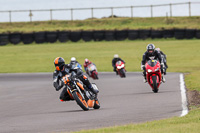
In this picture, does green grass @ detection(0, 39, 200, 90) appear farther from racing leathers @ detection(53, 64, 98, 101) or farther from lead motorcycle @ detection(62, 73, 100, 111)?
lead motorcycle @ detection(62, 73, 100, 111)

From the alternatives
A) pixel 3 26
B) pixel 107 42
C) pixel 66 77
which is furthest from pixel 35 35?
pixel 66 77

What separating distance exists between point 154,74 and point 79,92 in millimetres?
5421

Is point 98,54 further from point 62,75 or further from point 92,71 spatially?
point 62,75

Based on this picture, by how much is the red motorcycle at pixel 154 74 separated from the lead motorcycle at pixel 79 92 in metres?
4.76

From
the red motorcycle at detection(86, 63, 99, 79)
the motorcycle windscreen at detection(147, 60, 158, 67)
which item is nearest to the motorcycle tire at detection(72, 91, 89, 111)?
the motorcycle windscreen at detection(147, 60, 158, 67)

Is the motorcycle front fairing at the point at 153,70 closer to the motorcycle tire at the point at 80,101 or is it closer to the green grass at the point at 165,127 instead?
the motorcycle tire at the point at 80,101

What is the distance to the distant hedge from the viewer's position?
5012 centimetres

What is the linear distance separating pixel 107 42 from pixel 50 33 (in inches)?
193

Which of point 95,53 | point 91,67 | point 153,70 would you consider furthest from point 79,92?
point 95,53

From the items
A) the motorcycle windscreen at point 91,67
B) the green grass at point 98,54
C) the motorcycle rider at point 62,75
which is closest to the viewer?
the motorcycle rider at point 62,75

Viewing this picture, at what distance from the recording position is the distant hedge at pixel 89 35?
50.1 metres

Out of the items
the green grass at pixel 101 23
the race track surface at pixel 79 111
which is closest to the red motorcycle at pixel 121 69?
the race track surface at pixel 79 111

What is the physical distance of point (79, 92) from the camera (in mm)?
12742

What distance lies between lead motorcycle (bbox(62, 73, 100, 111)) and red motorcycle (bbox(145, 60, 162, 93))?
476cm
